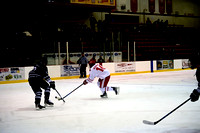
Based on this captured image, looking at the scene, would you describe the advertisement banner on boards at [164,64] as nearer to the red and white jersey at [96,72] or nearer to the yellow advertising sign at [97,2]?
the yellow advertising sign at [97,2]

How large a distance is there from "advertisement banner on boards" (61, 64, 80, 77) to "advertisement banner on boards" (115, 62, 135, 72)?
2280 mm

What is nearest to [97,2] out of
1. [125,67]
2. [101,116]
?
[125,67]

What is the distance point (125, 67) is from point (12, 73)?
6.28 meters

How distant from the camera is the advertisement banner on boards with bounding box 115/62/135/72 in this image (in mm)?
15870

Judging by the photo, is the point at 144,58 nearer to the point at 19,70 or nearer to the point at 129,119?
the point at 19,70

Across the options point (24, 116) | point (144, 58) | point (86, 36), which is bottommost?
point (24, 116)

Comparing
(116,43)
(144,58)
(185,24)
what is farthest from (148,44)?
(185,24)

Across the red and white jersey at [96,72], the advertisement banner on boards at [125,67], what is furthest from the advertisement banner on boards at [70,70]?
the red and white jersey at [96,72]

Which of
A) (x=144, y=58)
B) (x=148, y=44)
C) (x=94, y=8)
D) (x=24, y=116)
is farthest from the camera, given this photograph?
(x=148, y=44)

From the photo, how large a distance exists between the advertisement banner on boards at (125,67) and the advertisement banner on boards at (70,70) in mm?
2280

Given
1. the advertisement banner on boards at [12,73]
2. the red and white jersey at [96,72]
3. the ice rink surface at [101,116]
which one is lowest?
the ice rink surface at [101,116]

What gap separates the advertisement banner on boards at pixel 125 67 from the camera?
625 inches

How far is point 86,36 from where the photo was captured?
17.7 metres

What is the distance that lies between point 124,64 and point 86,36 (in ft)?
10.6
